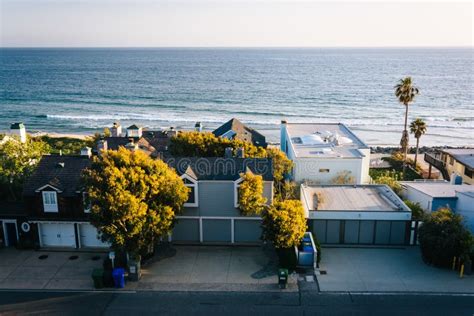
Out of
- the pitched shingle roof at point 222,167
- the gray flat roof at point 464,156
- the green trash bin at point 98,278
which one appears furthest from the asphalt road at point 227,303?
the gray flat roof at point 464,156

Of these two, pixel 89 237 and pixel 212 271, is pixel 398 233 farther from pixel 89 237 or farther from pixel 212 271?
pixel 89 237

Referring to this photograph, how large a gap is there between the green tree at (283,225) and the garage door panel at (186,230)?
582 centimetres

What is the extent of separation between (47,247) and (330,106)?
86.6 m

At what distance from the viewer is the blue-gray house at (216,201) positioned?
31.0 metres

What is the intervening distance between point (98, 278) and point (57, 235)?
7260mm

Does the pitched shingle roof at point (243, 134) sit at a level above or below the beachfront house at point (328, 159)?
above

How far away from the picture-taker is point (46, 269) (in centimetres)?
2875

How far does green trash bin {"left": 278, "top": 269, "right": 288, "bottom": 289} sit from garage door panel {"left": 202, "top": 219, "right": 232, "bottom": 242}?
6644 mm

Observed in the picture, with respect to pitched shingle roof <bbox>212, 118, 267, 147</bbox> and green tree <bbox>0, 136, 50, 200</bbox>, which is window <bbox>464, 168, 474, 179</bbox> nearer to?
pitched shingle roof <bbox>212, 118, 267, 147</bbox>

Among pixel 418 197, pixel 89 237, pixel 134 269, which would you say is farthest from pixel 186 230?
pixel 418 197

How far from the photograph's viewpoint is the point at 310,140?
150ft

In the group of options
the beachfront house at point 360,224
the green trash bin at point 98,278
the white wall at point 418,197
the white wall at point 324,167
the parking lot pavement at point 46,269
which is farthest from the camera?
the white wall at point 324,167

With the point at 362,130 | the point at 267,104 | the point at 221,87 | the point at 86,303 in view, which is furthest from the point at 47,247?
the point at 221,87

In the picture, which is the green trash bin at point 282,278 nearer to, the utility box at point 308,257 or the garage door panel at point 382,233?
the utility box at point 308,257
